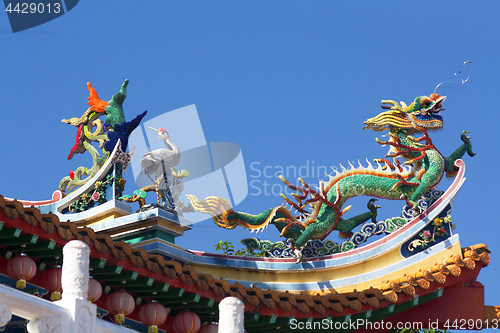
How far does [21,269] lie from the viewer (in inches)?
362

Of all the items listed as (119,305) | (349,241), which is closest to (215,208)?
(349,241)

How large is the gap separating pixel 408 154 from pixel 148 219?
4.45 meters

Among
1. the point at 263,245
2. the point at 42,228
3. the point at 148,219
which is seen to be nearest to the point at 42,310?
the point at 42,228

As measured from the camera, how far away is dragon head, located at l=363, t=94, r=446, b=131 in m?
14.7

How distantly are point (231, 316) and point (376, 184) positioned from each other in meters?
5.71

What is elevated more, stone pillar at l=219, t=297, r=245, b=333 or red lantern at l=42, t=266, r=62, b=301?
red lantern at l=42, t=266, r=62, b=301

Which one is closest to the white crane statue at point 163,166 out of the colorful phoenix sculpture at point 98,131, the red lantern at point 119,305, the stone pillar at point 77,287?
the colorful phoenix sculpture at point 98,131

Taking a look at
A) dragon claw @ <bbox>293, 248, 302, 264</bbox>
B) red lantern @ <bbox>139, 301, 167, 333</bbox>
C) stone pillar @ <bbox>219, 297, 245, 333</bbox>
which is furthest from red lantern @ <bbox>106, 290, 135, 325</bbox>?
dragon claw @ <bbox>293, 248, 302, 264</bbox>

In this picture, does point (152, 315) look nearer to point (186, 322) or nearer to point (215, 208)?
Answer: point (186, 322)

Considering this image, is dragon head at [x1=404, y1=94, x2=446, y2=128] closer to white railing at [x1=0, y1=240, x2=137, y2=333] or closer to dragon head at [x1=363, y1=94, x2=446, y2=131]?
dragon head at [x1=363, y1=94, x2=446, y2=131]

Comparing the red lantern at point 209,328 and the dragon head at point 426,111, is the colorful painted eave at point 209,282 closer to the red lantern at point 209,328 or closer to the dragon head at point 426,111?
the red lantern at point 209,328

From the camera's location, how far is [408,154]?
14.5 metres

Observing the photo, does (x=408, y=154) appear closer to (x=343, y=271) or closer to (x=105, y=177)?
(x=343, y=271)

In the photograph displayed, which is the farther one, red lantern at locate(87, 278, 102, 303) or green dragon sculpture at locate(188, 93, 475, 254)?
green dragon sculpture at locate(188, 93, 475, 254)
